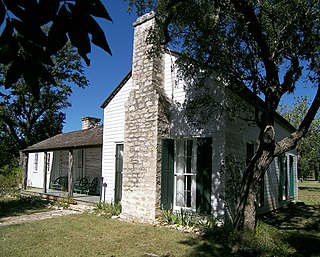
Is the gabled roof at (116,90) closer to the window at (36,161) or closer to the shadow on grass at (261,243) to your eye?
the shadow on grass at (261,243)

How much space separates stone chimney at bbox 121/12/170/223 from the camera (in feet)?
30.4

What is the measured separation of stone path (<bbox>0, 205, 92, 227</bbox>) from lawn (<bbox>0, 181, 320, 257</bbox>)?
0.95m

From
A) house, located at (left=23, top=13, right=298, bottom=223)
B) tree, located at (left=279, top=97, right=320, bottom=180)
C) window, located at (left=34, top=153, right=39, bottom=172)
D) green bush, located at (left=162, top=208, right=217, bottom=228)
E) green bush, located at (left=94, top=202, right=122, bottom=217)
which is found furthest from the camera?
tree, located at (left=279, top=97, right=320, bottom=180)

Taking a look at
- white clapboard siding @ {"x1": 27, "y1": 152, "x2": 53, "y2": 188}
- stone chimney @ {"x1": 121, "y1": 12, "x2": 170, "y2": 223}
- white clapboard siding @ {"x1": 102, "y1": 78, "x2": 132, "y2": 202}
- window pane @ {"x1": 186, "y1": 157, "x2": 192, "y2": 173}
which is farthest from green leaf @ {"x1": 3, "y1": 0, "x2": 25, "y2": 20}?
white clapboard siding @ {"x1": 27, "y1": 152, "x2": 53, "y2": 188}

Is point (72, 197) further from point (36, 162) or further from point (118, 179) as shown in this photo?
point (36, 162)

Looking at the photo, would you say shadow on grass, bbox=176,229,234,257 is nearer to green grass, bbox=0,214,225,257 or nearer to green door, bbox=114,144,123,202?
green grass, bbox=0,214,225,257

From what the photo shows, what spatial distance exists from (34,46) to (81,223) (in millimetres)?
9046

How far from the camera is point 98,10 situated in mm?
1332

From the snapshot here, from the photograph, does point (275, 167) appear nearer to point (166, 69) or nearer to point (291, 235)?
point (291, 235)

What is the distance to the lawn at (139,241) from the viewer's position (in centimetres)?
648

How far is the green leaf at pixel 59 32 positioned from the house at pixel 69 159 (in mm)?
11822

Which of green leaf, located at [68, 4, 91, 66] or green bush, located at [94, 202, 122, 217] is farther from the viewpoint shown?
green bush, located at [94, 202, 122, 217]

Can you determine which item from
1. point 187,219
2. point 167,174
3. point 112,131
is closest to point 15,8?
point 187,219

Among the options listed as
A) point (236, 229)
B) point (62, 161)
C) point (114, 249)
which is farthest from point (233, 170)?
point (62, 161)
